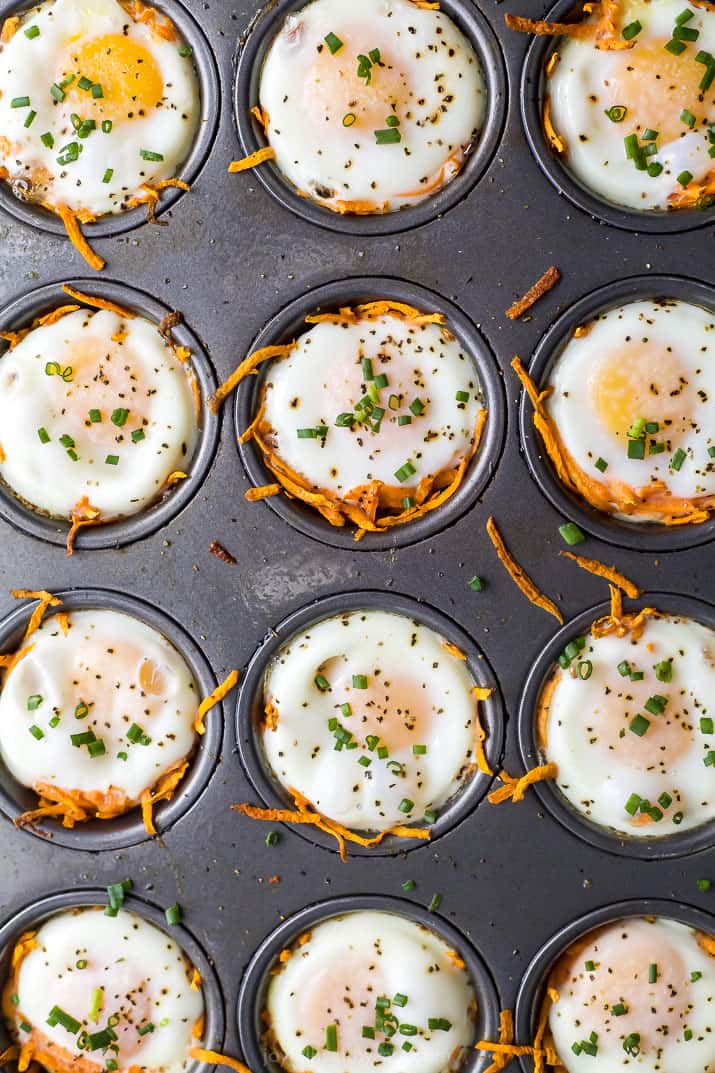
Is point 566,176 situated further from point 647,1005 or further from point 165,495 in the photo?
point 647,1005

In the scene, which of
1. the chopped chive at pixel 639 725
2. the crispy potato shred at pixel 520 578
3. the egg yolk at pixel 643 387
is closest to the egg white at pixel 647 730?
the chopped chive at pixel 639 725

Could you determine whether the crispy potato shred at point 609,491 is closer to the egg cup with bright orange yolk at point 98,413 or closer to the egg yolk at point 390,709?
the egg yolk at point 390,709

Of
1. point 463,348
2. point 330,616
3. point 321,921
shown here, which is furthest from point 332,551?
point 321,921

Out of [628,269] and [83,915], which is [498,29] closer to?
[628,269]

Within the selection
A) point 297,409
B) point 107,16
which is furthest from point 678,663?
point 107,16

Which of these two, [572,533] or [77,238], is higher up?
[77,238]
